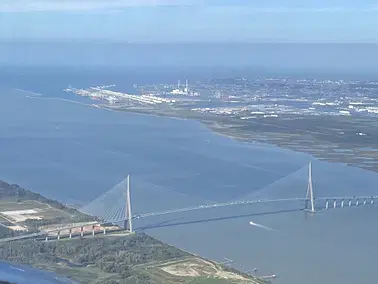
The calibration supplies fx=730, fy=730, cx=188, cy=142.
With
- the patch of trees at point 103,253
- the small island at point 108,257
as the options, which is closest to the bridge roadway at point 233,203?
the small island at point 108,257

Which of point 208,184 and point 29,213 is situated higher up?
point 208,184

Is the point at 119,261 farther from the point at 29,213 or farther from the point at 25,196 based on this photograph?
the point at 25,196

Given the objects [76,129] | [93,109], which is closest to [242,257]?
[76,129]

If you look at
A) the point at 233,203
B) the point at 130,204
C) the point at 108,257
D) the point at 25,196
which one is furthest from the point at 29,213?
the point at 233,203

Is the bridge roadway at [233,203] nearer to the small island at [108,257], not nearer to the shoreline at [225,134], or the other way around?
the small island at [108,257]

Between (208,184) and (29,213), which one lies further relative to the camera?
(208,184)

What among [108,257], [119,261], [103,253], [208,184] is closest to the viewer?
[119,261]

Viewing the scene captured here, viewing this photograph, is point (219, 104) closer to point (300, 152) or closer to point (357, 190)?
point (300, 152)
